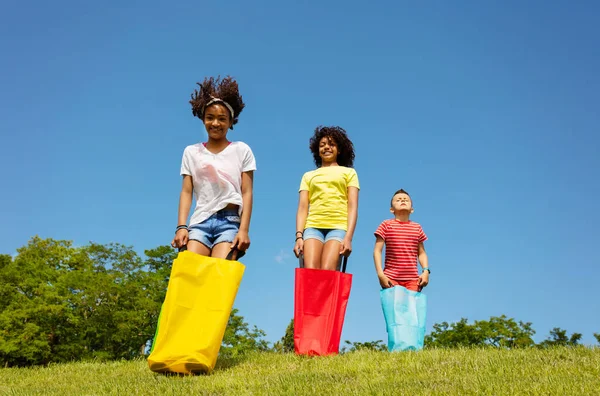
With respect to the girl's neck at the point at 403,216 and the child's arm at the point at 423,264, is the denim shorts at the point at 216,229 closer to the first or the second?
the girl's neck at the point at 403,216

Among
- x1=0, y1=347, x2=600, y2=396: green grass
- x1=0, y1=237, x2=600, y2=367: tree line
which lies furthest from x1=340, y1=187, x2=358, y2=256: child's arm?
x1=0, y1=237, x2=600, y2=367: tree line

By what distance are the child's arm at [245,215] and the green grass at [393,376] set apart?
1385 millimetres

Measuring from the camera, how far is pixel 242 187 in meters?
6.18

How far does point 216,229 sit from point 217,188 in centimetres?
47

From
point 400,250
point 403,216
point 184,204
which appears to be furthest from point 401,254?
point 184,204

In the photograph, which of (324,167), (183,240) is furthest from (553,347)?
(183,240)

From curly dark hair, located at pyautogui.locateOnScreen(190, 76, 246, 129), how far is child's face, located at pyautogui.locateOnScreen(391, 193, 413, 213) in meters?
2.68

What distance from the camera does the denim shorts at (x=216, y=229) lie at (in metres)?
5.98

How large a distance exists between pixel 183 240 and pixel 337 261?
1.97 metres

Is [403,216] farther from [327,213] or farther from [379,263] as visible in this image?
[327,213]

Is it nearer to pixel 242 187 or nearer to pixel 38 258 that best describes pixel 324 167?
pixel 242 187

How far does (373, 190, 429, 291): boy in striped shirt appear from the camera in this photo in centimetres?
745

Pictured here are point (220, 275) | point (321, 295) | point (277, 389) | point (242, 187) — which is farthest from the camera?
point (321, 295)

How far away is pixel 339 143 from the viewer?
25.1 ft
